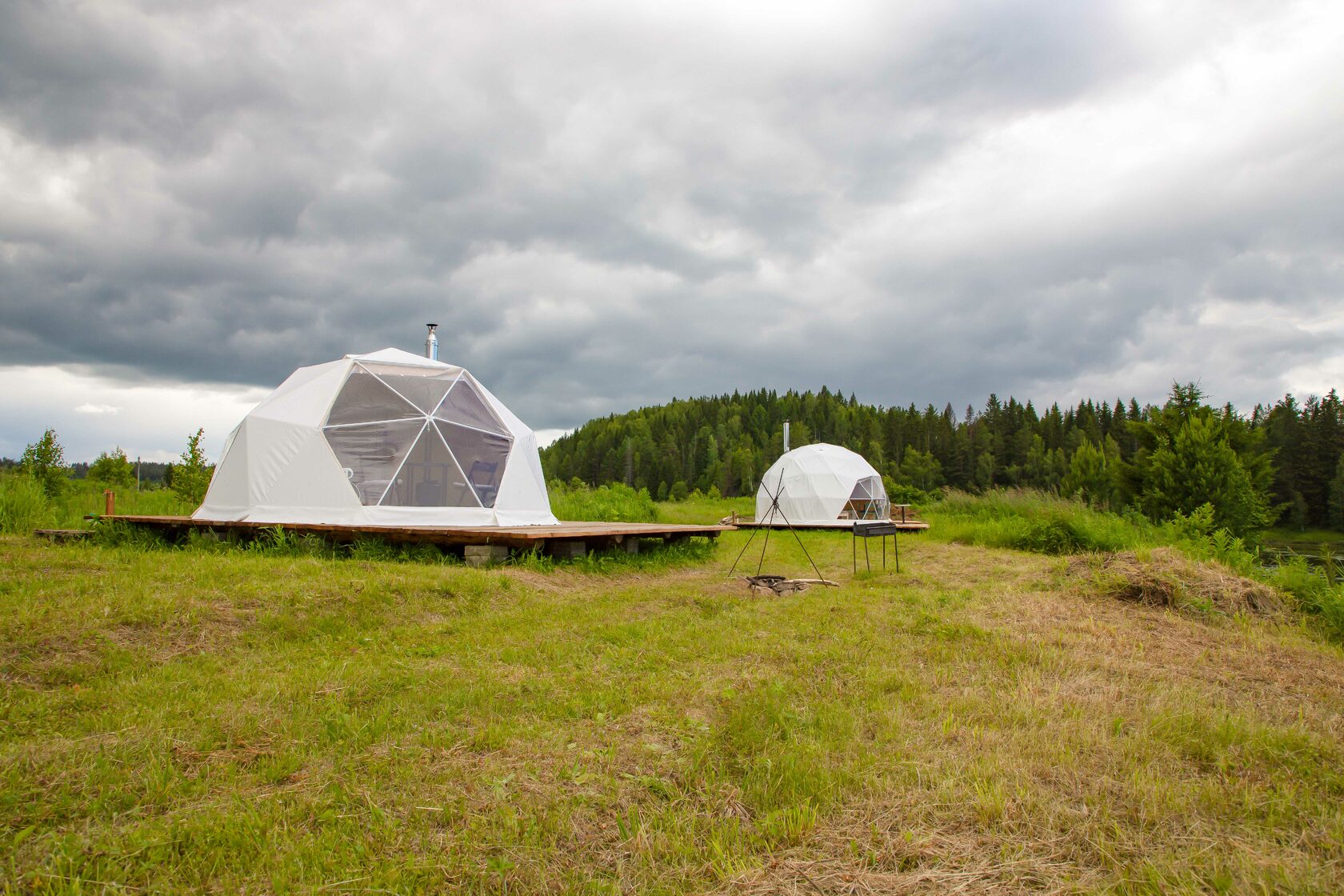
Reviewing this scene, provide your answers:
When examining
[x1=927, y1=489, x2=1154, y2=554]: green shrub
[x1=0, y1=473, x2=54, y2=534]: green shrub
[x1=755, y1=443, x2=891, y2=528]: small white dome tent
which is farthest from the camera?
[x1=755, y1=443, x2=891, y2=528]: small white dome tent

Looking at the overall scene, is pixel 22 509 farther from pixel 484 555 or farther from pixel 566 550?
pixel 566 550

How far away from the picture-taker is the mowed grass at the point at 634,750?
6.90 ft

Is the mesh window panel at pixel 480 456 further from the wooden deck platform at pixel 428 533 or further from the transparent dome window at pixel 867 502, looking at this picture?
the transparent dome window at pixel 867 502

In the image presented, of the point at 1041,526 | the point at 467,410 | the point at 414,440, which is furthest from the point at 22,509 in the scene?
the point at 1041,526

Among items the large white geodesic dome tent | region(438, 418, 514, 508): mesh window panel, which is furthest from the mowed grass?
region(438, 418, 514, 508): mesh window panel

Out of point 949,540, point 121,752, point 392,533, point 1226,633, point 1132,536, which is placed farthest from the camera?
point 949,540

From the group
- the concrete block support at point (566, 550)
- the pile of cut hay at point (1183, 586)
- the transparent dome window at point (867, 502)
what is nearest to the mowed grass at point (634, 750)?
the pile of cut hay at point (1183, 586)

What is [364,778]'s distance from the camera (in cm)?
269

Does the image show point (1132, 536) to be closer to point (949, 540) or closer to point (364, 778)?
point (949, 540)

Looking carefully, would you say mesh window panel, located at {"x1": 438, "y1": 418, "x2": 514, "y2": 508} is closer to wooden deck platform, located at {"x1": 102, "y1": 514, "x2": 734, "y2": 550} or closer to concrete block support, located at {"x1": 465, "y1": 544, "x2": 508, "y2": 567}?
wooden deck platform, located at {"x1": 102, "y1": 514, "x2": 734, "y2": 550}

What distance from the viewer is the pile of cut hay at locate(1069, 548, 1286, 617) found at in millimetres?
6582

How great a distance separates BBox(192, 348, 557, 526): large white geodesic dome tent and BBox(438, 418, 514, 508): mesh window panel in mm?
18

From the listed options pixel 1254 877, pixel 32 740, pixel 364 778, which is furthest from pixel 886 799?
pixel 32 740

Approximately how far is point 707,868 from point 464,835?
0.80 metres
